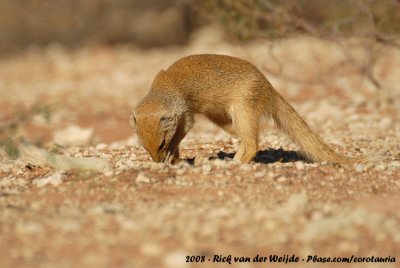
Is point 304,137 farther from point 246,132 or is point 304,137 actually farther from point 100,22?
point 100,22

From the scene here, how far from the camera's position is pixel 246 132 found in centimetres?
507

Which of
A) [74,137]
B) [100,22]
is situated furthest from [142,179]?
[100,22]

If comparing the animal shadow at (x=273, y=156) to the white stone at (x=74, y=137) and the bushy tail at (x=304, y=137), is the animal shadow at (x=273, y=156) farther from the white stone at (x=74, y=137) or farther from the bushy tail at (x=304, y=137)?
the white stone at (x=74, y=137)

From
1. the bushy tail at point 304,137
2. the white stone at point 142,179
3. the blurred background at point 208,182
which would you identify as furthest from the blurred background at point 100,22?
the white stone at point 142,179

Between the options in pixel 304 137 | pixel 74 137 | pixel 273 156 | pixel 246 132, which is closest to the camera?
pixel 246 132

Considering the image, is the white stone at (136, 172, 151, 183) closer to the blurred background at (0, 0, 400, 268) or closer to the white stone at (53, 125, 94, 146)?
the blurred background at (0, 0, 400, 268)

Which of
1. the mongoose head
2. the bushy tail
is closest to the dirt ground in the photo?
the mongoose head

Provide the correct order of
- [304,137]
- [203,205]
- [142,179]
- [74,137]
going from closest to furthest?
[203,205] → [142,179] → [304,137] → [74,137]

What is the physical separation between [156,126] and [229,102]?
2.99 feet

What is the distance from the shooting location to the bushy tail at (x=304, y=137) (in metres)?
5.05

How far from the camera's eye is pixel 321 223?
3191 mm

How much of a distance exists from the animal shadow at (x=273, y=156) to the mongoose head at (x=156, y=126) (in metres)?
0.93

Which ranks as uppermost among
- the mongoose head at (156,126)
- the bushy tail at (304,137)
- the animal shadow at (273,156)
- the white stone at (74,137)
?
the mongoose head at (156,126)

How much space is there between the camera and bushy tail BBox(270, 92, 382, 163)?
199 inches
